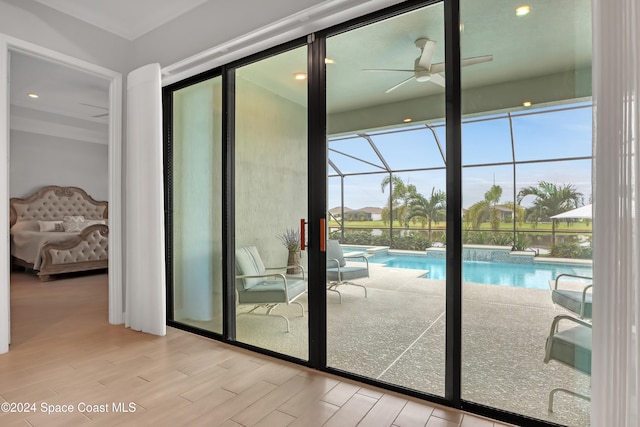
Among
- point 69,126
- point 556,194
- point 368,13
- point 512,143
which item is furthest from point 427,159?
point 69,126

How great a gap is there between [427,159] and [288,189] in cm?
101

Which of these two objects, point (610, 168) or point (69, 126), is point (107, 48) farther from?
point (69, 126)

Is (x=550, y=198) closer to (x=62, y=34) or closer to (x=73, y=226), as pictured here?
(x=62, y=34)

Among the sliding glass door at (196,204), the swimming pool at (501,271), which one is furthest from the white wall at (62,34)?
the swimming pool at (501,271)

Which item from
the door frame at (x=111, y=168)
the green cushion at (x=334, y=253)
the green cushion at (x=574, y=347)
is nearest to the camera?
the green cushion at (x=574, y=347)

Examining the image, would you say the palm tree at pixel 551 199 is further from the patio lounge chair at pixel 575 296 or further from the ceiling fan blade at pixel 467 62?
the ceiling fan blade at pixel 467 62

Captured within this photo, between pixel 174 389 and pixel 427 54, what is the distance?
252 cm

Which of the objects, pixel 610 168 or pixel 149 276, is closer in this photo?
pixel 610 168

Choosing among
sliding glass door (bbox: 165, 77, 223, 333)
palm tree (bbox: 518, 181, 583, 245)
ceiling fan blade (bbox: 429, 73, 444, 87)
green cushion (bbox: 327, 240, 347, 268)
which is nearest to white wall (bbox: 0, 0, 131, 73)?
sliding glass door (bbox: 165, 77, 223, 333)

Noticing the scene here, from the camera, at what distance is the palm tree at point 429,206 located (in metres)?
1.98

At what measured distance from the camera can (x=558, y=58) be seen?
1.68m

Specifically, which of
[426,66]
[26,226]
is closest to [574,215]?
[426,66]

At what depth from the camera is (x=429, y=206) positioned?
202cm

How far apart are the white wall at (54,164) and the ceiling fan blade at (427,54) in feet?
24.4
